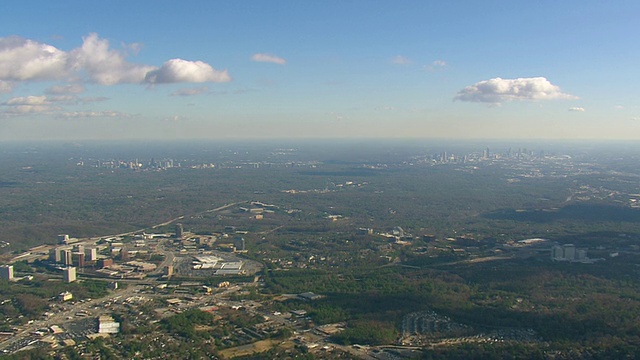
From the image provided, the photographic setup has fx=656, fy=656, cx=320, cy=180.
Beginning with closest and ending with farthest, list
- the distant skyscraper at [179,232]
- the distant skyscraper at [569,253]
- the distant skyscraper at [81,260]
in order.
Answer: the distant skyscraper at [81,260], the distant skyscraper at [569,253], the distant skyscraper at [179,232]

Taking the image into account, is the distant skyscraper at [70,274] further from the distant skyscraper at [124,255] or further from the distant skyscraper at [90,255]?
the distant skyscraper at [124,255]

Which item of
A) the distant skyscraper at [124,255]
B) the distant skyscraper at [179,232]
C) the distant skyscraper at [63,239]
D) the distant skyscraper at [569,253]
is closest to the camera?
the distant skyscraper at [569,253]

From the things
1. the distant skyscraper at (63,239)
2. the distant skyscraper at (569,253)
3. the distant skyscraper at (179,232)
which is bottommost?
the distant skyscraper at (63,239)

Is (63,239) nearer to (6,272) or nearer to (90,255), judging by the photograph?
(90,255)

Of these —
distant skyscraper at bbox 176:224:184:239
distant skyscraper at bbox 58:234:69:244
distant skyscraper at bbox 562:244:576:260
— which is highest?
distant skyscraper at bbox 562:244:576:260

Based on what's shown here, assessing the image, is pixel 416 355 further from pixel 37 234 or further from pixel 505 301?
pixel 37 234

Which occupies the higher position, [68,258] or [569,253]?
[569,253]

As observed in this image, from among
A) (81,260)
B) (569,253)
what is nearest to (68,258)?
(81,260)

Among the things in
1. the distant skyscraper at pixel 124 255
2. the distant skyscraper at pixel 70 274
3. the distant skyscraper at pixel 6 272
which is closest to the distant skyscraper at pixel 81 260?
the distant skyscraper at pixel 124 255

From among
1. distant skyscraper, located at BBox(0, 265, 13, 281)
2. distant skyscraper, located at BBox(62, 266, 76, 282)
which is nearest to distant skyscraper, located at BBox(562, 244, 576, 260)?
distant skyscraper, located at BBox(62, 266, 76, 282)

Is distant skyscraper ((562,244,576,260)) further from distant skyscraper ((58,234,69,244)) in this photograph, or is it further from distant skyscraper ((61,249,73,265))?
distant skyscraper ((58,234,69,244))

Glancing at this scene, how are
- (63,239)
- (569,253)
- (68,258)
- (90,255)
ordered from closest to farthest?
(68,258)
(569,253)
(90,255)
(63,239)
